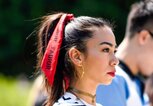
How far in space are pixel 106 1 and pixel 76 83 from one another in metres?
9.62

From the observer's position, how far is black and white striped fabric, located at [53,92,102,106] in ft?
13.2

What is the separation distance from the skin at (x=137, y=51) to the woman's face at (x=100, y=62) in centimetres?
156

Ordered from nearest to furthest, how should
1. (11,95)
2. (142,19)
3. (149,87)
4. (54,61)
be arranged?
(54,61) < (142,19) < (149,87) < (11,95)

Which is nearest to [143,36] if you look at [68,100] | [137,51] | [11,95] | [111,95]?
[137,51]

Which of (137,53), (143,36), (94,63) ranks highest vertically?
(143,36)

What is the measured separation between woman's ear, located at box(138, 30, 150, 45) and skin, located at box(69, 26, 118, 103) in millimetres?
1547

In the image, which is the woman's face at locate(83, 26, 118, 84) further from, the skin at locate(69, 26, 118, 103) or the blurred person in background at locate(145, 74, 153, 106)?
the blurred person in background at locate(145, 74, 153, 106)

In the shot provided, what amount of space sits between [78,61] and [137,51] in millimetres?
1689

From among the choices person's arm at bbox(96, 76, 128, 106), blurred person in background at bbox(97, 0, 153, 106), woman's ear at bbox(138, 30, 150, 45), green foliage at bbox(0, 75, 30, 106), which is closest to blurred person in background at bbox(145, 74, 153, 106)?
blurred person in background at bbox(97, 0, 153, 106)

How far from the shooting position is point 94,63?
13.6 feet

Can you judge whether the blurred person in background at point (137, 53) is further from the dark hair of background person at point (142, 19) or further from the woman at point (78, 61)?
the woman at point (78, 61)

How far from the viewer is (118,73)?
5.45 m

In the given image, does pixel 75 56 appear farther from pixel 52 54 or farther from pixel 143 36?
pixel 143 36

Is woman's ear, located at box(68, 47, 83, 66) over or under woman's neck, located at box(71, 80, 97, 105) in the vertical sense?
over
